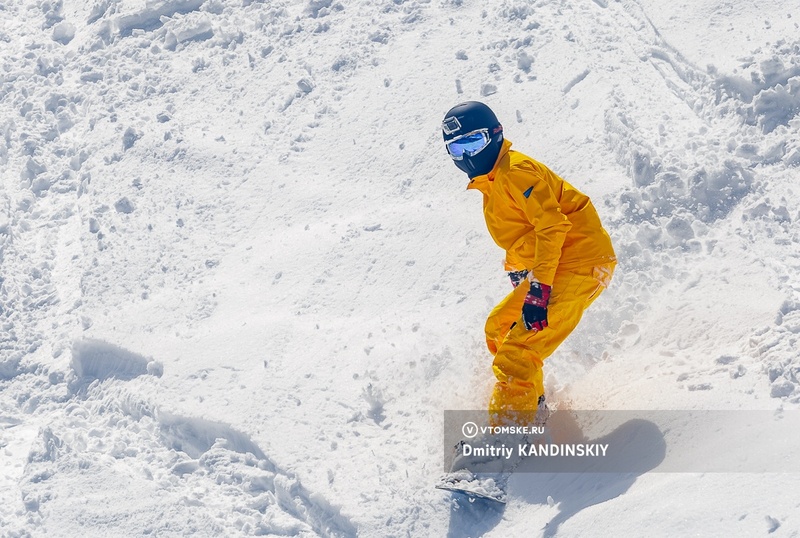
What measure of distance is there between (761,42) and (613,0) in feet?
5.43

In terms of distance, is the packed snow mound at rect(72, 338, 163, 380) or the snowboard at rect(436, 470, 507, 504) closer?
the snowboard at rect(436, 470, 507, 504)

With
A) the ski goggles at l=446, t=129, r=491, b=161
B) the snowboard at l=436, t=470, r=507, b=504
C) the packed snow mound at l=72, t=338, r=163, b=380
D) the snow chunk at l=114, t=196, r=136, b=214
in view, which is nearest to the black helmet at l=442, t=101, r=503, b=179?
the ski goggles at l=446, t=129, r=491, b=161

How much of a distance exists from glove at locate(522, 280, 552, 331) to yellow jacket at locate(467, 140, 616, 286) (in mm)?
44

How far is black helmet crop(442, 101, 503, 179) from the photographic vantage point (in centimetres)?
499

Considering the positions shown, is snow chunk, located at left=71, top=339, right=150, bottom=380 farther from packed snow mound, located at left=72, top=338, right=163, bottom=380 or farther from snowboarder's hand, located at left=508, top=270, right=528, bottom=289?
snowboarder's hand, located at left=508, top=270, right=528, bottom=289

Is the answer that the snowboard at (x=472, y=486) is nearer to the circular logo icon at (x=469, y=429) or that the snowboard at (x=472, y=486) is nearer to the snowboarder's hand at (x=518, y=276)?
the circular logo icon at (x=469, y=429)

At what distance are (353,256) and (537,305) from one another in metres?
2.60

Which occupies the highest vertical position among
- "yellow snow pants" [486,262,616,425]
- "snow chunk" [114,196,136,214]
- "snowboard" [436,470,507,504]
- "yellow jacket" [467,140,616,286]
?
"yellow jacket" [467,140,616,286]

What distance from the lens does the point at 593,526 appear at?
431cm

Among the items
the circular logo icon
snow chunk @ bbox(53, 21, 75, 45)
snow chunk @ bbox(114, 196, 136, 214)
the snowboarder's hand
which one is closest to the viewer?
the snowboarder's hand

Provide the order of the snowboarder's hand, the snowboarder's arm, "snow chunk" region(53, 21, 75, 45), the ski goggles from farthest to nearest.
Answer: "snow chunk" region(53, 21, 75, 45), the snowboarder's hand, the ski goggles, the snowboarder's arm

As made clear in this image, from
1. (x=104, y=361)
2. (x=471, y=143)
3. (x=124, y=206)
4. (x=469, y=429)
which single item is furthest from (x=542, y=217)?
(x=124, y=206)

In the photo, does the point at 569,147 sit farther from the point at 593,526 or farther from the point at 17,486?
the point at 17,486

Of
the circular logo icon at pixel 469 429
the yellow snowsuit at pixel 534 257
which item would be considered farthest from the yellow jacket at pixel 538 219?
the circular logo icon at pixel 469 429
